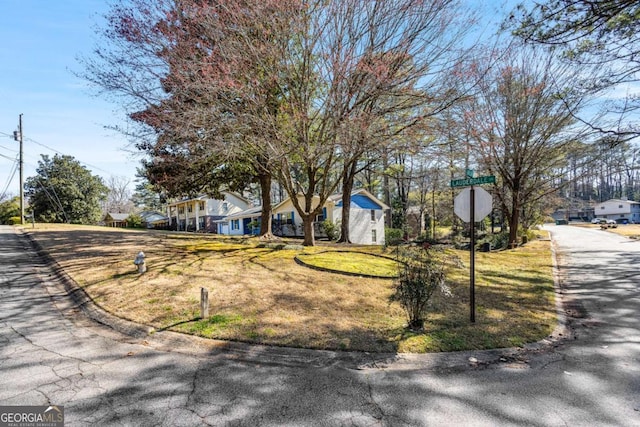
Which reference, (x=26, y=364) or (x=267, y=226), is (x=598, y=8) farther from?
(x=267, y=226)

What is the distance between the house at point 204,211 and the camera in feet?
123

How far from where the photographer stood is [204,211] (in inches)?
1499

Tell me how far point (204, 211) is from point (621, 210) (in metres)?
82.1

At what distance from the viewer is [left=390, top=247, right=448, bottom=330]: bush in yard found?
5.09 m

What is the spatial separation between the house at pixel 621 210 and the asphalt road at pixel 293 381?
279 ft

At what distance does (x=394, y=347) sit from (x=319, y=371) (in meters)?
1.26

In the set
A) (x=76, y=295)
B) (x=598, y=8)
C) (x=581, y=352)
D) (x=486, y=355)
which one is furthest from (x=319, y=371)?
(x=598, y=8)

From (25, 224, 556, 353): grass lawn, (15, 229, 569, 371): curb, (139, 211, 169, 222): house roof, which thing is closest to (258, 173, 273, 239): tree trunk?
(25, 224, 556, 353): grass lawn

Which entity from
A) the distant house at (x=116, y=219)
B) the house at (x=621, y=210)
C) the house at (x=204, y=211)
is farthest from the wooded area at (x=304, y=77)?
the house at (x=621, y=210)

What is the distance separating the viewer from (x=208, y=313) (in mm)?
5344

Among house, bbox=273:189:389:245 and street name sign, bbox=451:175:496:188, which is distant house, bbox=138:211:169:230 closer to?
house, bbox=273:189:389:245

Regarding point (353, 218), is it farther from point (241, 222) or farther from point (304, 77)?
point (304, 77)

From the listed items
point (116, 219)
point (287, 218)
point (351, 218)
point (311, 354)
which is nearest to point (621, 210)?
point (351, 218)

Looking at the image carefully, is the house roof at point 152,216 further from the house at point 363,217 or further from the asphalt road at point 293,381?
the asphalt road at point 293,381
